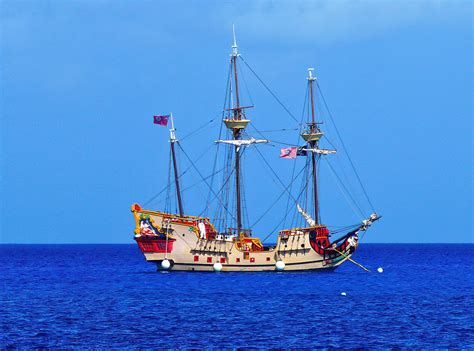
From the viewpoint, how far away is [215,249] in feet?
296

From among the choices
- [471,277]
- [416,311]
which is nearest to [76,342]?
[416,311]

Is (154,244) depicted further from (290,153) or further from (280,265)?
(290,153)

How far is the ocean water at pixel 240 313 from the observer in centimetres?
4797

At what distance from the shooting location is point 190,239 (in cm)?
9038

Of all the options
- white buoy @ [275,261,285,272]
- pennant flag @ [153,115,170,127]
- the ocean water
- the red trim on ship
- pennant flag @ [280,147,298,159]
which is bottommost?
the ocean water

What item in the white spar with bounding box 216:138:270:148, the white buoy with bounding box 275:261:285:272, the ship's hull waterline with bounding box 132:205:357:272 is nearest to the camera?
the white buoy with bounding box 275:261:285:272

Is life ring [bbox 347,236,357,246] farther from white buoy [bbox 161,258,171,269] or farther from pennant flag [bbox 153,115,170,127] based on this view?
pennant flag [bbox 153,115,170,127]

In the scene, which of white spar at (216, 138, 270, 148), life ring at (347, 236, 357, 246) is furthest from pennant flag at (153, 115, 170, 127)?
life ring at (347, 236, 357, 246)

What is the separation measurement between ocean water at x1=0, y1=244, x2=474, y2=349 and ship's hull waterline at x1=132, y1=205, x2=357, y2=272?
1347mm

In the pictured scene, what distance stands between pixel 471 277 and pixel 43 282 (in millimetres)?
43855

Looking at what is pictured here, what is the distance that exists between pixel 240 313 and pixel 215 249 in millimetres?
30866

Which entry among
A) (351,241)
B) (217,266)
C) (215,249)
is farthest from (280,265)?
(351,241)

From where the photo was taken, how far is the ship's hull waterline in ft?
290

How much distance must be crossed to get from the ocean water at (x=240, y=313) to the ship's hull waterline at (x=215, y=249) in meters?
1.35
